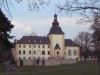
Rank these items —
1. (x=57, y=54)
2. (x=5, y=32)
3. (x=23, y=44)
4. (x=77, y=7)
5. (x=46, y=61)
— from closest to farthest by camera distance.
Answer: (x=77, y=7), (x=5, y=32), (x=46, y=61), (x=57, y=54), (x=23, y=44)

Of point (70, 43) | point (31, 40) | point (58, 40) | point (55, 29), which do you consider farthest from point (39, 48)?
point (55, 29)

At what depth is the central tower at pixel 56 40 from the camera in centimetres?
15850

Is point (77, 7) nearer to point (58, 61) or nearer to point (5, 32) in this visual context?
point (5, 32)

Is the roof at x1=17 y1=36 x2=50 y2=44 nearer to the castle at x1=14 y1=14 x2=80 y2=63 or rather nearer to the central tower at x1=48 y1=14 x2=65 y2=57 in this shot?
the castle at x1=14 y1=14 x2=80 y2=63

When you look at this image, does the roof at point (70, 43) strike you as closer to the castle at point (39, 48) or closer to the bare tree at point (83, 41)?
the castle at point (39, 48)

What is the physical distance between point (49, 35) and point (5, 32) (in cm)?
10207

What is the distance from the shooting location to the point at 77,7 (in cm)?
1766

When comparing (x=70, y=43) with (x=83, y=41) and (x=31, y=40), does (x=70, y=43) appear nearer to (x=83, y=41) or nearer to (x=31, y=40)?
(x=31, y=40)

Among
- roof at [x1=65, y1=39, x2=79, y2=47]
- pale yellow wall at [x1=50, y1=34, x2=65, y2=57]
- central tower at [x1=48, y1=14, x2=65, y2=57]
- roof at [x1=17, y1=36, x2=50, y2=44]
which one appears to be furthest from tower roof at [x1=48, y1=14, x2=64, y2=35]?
roof at [x1=65, y1=39, x2=79, y2=47]

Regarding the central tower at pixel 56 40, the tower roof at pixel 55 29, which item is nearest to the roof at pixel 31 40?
the central tower at pixel 56 40

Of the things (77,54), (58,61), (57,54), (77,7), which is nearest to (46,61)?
(58,61)

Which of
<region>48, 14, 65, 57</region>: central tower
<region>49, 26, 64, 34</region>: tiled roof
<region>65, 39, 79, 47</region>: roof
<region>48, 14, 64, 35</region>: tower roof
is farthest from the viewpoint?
<region>65, 39, 79, 47</region>: roof

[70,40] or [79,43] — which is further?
[70,40]

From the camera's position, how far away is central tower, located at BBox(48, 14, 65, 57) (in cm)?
15850
